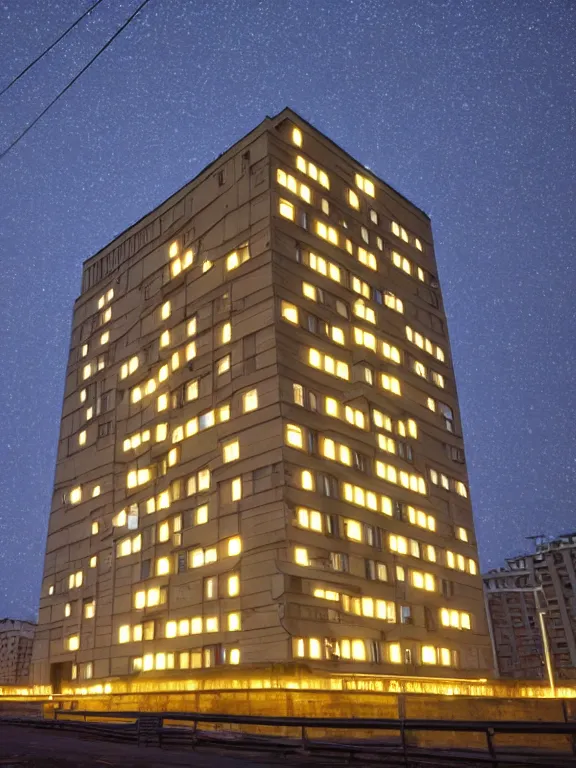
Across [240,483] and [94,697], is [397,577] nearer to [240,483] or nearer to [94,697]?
[240,483]

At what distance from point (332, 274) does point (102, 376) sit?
69.3ft

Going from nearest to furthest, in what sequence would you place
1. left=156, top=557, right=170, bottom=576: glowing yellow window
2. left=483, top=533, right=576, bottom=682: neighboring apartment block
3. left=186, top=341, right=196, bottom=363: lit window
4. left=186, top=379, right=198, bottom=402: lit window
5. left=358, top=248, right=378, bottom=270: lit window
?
left=156, top=557, right=170, bottom=576: glowing yellow window < left=186, top=379, right=198, bottom=402: lit window < left=186, top=341, right=196, bottom=363: lit window < left=358, top=248, right=378, bottom=270: lit window < left=483, top=533, right=576, bottom=682: neighboring apartment block

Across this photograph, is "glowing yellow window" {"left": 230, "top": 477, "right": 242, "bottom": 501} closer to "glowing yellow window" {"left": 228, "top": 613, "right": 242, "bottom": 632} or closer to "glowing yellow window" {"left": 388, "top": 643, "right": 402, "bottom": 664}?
"glowing yellow window" {"left": 228, "top": 613, "right": 242, "bottom": 632}

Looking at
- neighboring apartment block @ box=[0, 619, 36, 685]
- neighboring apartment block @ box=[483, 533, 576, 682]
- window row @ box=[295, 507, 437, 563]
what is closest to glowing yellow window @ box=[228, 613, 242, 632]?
window row @ box=[295, 507, 437, 563]

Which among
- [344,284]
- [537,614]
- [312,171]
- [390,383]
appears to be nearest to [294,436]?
[390,383]

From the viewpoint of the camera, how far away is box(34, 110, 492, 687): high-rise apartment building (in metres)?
43.7

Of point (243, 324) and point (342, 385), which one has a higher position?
point (243, 324)

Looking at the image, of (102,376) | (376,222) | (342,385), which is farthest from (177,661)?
(376,222)

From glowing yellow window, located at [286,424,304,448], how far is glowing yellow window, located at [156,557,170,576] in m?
11.6

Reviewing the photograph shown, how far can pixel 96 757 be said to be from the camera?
652 inches

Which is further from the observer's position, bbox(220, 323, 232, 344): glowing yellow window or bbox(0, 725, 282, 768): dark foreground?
bbox(220, 323, 232, 344): glowing yellow window

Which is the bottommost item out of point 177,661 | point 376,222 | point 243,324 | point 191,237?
point 177,661

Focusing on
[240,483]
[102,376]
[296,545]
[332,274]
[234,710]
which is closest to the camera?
[234,710]

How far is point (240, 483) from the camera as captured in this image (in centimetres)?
4512
